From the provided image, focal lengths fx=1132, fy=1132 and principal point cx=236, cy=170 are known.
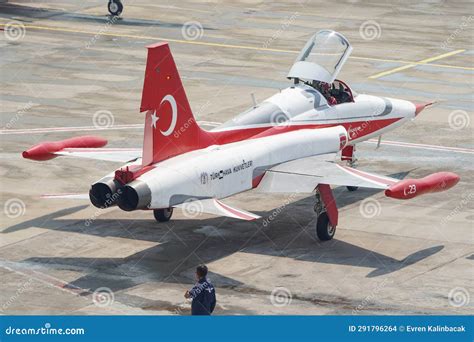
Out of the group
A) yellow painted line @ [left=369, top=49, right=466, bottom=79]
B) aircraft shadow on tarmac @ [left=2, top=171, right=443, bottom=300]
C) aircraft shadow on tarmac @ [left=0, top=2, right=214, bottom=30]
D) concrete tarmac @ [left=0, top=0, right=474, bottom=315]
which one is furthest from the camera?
aircraft shadow on tarmac @ [left=0, top=2, right=214, bottom=30]

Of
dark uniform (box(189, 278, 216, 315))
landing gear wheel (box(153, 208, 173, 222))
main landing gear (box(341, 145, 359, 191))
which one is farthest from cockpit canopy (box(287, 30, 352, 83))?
dark uniform (box(189, 278, 216, 315))

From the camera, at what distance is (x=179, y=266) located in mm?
28297

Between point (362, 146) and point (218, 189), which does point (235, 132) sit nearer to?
point (218, 189)

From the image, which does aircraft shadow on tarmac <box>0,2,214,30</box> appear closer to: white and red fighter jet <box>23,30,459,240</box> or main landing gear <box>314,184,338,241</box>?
white and red fighter jet <box>23,30,459,240</box>

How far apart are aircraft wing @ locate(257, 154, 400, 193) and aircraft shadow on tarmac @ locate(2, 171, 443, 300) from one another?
4.92ft

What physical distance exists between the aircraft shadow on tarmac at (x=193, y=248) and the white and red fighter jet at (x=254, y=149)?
877 millimetres

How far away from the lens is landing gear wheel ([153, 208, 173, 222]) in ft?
104

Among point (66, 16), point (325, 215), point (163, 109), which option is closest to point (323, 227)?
point (325, 215)

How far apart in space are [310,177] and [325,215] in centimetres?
110

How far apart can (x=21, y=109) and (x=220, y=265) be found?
750 inches

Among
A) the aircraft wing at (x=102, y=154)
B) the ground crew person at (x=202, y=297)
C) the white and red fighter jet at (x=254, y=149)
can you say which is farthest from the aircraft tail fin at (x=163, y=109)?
the ground crew person at (x=202, y=297)

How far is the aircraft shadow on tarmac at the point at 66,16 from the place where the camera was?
64.8 meters

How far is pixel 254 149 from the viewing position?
30.7m

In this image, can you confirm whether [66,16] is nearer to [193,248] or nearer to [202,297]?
[193,248]
